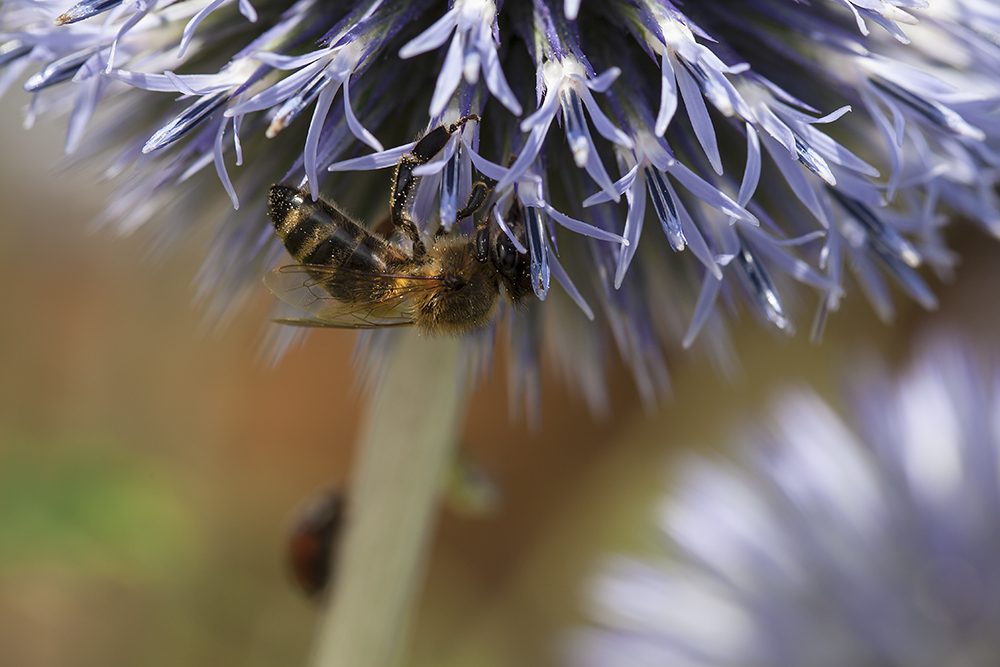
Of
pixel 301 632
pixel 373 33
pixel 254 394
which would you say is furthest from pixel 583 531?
pixel 373 33

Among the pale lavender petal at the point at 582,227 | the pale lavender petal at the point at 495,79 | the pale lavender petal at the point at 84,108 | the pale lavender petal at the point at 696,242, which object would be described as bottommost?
the pale lavender petal at the point at 696,242

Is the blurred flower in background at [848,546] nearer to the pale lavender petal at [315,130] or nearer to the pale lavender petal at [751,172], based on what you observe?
the pale lavender petal at [751,172]

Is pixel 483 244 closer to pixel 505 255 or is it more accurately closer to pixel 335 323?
pixel 505 255

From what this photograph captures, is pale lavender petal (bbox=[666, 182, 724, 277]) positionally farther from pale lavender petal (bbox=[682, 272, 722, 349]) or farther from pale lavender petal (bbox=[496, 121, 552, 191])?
pale lavender petal (bbox=[496, 121, 552, 191])

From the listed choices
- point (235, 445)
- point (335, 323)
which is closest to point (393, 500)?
point (335, 323)

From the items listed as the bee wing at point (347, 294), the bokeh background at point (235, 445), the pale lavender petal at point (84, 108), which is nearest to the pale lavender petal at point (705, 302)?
the bee wing at point (347, 294)

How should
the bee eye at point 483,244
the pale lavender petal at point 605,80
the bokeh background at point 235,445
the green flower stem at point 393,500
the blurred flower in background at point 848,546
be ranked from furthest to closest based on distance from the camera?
1. the bokeh background at point 235,445
2. the blurred flower in background at point 848,546
3. the green flower stem at point 393,500
4. the bee eye at point 483,244
5. the pale lavender petal at point 605,80

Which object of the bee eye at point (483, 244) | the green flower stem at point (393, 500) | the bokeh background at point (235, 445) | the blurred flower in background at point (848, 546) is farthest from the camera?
the bokeh background at point (235, 445)
